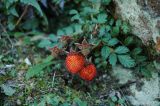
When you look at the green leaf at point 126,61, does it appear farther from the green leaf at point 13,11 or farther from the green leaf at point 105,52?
the green leaf at point 13,11

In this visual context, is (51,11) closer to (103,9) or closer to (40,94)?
(103,9)

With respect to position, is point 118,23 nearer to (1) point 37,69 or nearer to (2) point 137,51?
(2) point 137,51

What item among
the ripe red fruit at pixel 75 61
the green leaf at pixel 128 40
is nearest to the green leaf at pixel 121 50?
the green leaf at pixel 128 40

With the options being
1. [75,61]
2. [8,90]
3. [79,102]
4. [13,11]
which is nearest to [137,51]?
[75,61]

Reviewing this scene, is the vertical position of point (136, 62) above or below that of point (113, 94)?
above

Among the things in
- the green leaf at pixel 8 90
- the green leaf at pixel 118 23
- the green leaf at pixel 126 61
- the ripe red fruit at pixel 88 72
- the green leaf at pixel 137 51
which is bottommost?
the green leaf at pixel 8 90

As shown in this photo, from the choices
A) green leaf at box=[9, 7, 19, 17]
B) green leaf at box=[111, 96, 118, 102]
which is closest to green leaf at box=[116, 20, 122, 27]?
green leaf at box=[111, 96, 118, 102]

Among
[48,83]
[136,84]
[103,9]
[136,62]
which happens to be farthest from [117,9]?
[48,83]

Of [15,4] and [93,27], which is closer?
[93,27]

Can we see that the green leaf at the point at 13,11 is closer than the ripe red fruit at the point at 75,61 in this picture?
No
